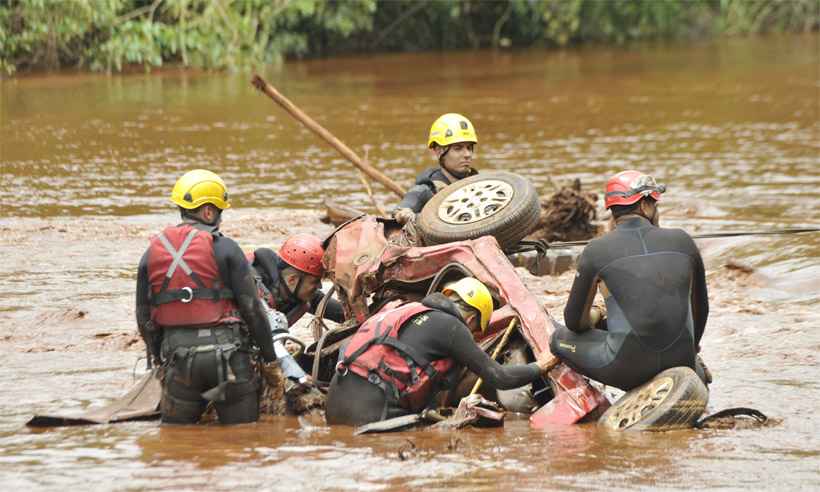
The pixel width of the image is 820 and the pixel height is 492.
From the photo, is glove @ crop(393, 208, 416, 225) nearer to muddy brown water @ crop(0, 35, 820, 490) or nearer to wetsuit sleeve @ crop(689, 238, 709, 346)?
muddy brown water @ crop(0, 35, 820, 490)

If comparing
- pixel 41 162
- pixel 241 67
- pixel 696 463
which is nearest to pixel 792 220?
pixel 696 463

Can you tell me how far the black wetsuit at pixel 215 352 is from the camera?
8164mm

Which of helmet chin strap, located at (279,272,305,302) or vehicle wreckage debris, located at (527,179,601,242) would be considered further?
vehicle wreckage debris, located at (527,179,601,242)

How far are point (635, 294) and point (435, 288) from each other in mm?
1756

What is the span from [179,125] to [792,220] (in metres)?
12.8

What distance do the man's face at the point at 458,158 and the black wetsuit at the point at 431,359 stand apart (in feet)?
11.2

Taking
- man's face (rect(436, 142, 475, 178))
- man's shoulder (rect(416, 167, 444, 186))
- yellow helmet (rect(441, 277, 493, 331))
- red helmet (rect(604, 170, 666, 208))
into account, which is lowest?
yellow helmet (rect(441, 277, 493, 331))

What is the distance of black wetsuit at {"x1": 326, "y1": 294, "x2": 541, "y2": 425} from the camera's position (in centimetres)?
819

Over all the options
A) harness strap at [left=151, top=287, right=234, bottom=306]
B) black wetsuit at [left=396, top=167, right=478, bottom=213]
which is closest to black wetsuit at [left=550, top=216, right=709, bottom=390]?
harness strap at [left=151, top=287, right=234, bottom=306]

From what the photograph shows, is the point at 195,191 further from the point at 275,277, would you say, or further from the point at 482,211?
the point at 482,211

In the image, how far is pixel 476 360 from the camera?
26.9 ft

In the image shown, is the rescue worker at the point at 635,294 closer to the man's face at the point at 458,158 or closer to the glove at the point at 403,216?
the glove at the point at 403,216

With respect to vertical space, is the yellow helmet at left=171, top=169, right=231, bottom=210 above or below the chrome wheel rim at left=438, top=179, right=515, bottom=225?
above

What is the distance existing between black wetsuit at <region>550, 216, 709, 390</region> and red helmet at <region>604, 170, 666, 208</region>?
0.13m
